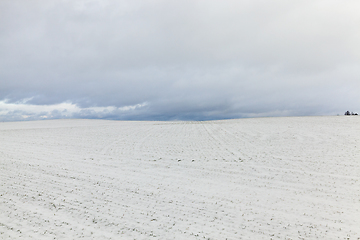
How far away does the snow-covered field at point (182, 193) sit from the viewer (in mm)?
7030

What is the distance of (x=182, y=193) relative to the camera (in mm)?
9555

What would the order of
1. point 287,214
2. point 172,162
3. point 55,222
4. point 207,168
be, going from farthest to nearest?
1. point 172,162
2. point 207,168
3. point 287,214
4. point 55,222

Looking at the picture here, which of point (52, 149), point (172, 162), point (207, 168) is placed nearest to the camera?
point (207, 168)

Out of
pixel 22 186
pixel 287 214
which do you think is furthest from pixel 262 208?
pixel 22 186

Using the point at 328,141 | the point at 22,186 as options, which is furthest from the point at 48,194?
the point at 328,141

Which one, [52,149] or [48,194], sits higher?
[52,149]

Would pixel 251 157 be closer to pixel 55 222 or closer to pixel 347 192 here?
pixel 347 192

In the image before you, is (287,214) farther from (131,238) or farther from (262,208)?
(131,238)

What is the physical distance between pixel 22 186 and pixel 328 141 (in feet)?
74.8

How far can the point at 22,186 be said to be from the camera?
9.99m

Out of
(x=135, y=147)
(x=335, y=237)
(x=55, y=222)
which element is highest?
(x=135, y=147)

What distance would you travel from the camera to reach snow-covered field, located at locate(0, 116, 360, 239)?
277 inches

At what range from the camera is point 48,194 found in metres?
9.26

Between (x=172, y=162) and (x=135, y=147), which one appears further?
(x=135, y=147)
